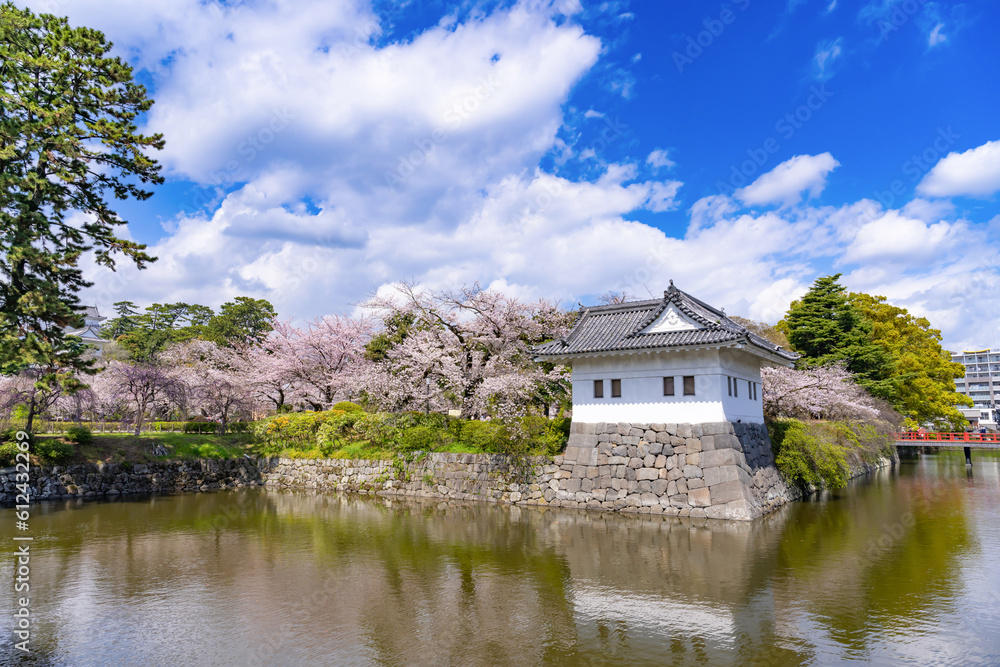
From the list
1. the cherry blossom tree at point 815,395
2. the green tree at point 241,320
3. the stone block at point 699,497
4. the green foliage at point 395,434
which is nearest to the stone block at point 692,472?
the stone block at point 699,497

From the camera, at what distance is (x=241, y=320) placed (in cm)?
4997

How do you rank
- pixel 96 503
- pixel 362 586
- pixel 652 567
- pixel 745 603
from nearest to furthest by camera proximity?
1. pixel 745 603
2. pixel 362 586
3. pixel 652 567
4. pixel 96 503

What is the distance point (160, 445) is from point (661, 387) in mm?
20780

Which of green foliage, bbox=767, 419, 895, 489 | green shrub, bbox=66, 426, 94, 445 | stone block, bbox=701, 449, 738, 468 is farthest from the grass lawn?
green foliage, bbox=767, 419, 895, 489

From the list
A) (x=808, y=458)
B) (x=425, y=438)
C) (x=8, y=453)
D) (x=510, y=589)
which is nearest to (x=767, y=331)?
(x=808, y=458)

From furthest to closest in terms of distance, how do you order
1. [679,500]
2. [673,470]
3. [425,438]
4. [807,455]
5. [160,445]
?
[160,445] → [425,438] → [807,455] → [673,470] → [679,500]

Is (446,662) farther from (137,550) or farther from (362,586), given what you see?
(137,550)

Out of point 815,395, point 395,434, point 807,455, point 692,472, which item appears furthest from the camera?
point 815,395

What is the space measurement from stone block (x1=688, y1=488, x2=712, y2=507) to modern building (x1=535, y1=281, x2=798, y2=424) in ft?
6.41

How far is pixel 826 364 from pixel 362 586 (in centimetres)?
3169

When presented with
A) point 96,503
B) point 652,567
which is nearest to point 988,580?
point 652,567

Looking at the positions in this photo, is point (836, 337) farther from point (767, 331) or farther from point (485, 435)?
point (485, 435)

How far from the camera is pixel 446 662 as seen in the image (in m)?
6.47

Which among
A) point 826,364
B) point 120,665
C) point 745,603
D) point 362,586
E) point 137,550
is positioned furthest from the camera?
point 826,364
